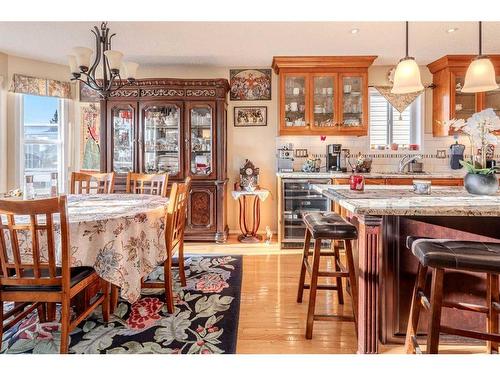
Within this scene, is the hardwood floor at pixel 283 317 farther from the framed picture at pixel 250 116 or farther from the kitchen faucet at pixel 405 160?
the framed picture at pixel 250 116

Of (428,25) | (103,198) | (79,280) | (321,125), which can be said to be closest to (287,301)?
(79,280)

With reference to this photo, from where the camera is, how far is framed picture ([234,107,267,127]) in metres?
4.74

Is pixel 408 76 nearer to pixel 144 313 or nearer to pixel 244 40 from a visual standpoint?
pixel 244 40

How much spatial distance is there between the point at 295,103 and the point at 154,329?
325 cm

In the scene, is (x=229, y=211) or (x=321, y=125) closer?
(x=321, y=125)

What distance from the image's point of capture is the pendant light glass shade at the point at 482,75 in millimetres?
2180

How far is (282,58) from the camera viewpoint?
420 centimetres

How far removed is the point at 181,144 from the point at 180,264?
1.98 metres

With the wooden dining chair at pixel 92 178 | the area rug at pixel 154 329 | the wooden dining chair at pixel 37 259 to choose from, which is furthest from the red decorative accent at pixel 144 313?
the wooden dining chair at pixel 92 178

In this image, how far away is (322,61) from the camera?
4223 millimetres

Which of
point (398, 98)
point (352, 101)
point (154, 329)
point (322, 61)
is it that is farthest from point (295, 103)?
point (154, 329)

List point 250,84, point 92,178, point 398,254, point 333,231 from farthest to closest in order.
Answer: point 250,84
point 92,178
point 333,231
point 398,254

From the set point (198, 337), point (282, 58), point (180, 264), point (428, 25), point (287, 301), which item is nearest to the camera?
point (198, 337)
